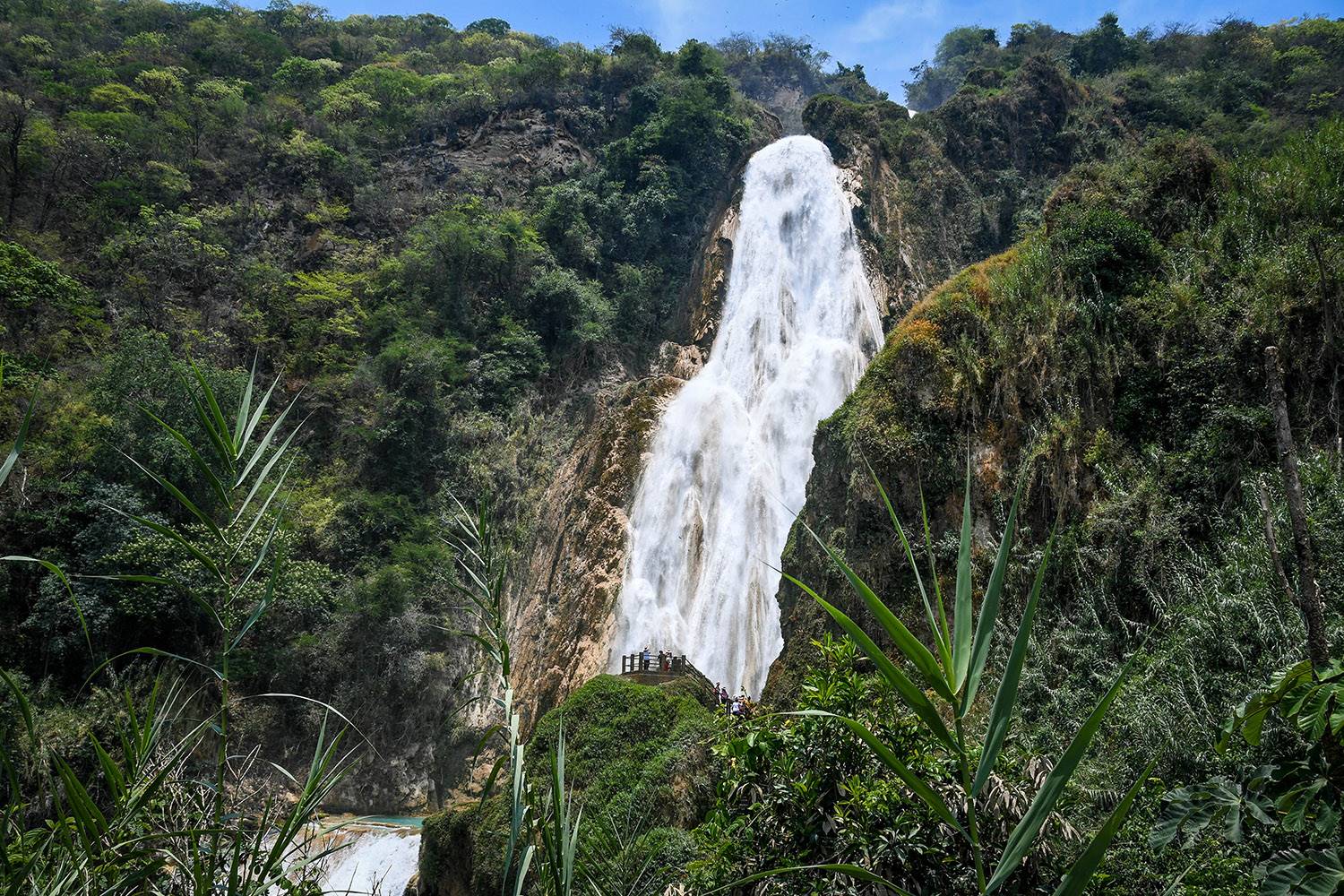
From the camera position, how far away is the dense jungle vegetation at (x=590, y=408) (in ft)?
14.6

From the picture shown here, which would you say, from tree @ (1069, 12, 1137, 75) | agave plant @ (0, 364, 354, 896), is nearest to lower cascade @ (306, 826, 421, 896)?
agave plant @ (0, 364, 354, 896)

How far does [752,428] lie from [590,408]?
6.49 meters

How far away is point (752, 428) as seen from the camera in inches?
925

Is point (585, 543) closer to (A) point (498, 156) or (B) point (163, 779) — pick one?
(B) point (163, 779)

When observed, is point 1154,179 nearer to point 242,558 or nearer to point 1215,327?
point 1215,327

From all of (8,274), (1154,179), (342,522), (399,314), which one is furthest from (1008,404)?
(8,274)

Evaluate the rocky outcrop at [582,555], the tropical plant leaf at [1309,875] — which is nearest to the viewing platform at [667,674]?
the rocky outcrop at [582,555]

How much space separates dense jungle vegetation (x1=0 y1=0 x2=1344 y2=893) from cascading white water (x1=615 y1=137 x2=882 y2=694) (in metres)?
2.57

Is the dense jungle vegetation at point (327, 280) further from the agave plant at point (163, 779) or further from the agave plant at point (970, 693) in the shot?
the agave plant at point (970, 693)

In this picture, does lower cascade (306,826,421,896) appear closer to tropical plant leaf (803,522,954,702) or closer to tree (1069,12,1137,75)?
tropical plant leaf (803,522,954,702)

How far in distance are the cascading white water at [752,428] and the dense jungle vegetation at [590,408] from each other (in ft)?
8.43

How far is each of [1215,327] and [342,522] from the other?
69.0ft

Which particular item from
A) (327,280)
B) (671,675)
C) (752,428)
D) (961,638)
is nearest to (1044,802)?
(961,638)

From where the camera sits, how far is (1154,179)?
11.9 meters
